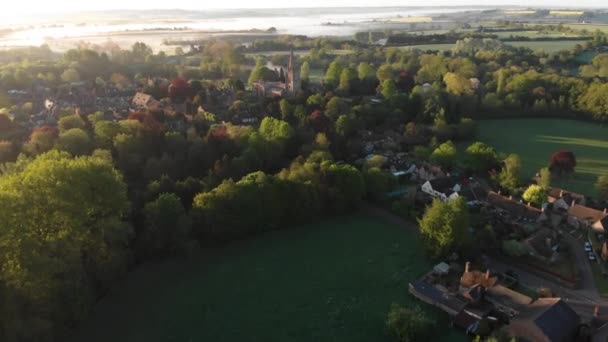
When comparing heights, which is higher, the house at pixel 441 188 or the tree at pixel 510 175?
the tree at pixel 510 175

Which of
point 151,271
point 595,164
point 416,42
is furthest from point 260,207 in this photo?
point 416,42

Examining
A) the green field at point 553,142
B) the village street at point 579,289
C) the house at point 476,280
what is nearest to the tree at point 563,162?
the green field at point 553,142

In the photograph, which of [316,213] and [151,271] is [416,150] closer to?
[316,213]

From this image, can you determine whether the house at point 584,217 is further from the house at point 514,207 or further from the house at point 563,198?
the house at point 514,207

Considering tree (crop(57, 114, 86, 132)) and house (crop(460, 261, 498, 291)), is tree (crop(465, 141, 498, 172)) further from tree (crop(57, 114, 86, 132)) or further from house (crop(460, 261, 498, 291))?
tree (crop(57, 114, 86, 132))

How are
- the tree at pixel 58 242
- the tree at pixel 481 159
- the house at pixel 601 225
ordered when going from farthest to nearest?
1. the tree at pixel 481 159
2. the house at pixel 601 225
3. the tree at pixel 58 242

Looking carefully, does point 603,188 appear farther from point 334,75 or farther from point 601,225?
point 334,75

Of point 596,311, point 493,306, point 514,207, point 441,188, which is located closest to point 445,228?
point 493,306

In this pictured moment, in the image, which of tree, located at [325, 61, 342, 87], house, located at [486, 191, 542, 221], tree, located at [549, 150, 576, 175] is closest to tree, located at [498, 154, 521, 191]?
house, located at [486, 191, 542, 221]
